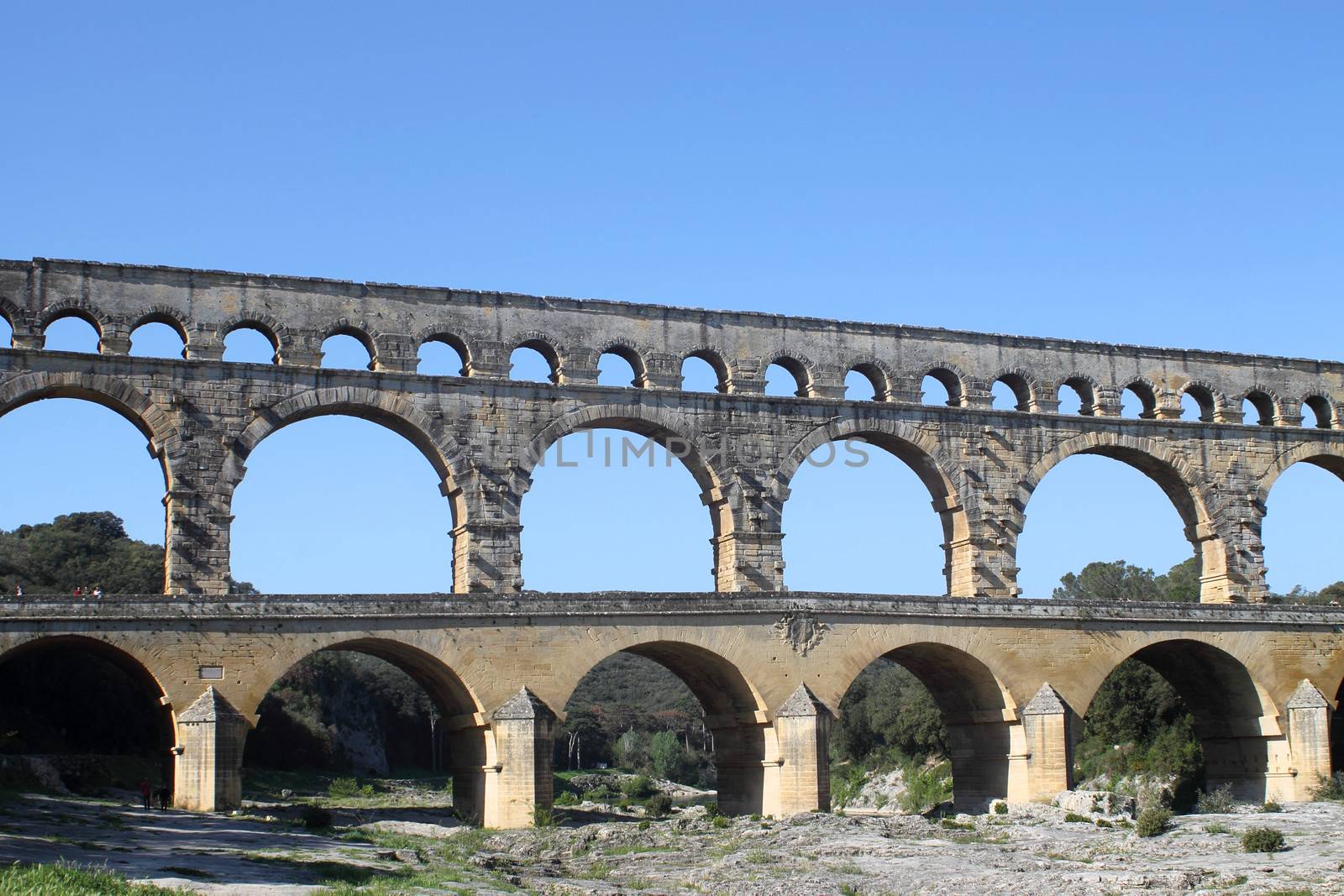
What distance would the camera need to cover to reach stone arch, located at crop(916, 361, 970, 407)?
4175 centimetres


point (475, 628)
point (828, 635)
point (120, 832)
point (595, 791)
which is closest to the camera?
point (120, 832)

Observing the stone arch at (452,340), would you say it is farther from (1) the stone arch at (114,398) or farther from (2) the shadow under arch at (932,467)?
(2) the shadow under arch at (932,467)

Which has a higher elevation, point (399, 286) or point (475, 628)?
point (399, 286)

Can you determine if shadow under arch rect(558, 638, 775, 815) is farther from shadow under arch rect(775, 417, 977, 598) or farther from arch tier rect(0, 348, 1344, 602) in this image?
shadow under arch rect(775, 417, 977, 598)

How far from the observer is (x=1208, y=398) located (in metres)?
44.5

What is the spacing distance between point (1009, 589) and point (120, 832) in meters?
22.1

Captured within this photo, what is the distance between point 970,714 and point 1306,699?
8.38 m

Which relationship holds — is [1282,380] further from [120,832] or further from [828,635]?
[120,832]

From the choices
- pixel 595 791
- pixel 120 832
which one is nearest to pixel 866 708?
pixel 595 791

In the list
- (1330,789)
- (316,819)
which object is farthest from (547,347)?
(1330,789)

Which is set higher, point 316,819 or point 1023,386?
point 1023,386

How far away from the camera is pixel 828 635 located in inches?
1451

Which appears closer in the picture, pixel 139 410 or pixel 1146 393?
pixel 139 410

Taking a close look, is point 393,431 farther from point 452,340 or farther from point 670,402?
point 670,402
